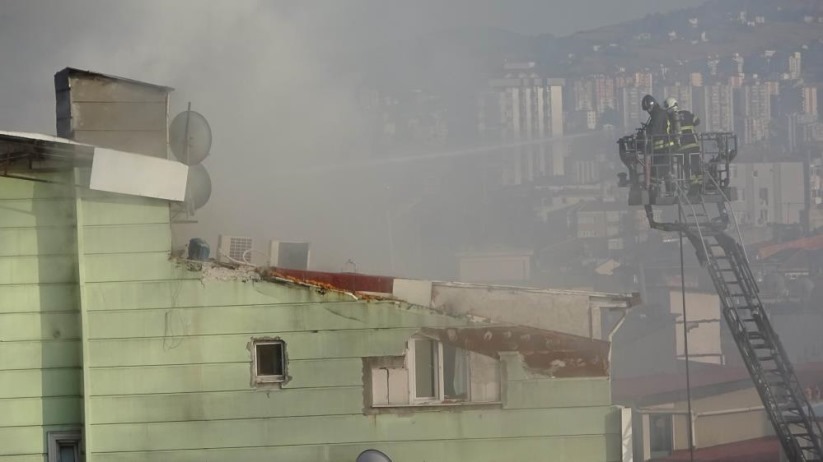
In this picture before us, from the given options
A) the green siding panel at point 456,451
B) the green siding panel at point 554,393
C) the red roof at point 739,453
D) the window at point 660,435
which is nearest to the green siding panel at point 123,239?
the green siding panel at point 456,451

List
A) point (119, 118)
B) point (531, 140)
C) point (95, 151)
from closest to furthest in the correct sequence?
point (95, 151), point (119, 118), point (531, 140)

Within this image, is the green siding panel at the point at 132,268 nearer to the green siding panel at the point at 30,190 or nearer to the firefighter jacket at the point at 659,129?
the green siding panel at the point at 30,190

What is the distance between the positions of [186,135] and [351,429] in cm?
280

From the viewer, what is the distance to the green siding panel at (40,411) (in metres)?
10.1

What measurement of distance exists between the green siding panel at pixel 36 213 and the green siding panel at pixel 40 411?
4.18ft

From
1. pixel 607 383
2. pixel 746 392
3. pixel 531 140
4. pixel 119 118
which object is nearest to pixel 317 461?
pixel 607 383

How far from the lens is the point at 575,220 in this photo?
380 feet

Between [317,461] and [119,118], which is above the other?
[119,118]

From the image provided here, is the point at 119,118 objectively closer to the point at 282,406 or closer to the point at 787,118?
the point at 282,406

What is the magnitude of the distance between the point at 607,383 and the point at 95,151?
156 inches

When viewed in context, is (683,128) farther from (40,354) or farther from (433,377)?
(40,354)

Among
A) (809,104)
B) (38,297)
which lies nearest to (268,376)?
(38,297)

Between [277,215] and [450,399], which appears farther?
[277,215]

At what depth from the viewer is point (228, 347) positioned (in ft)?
32.7
